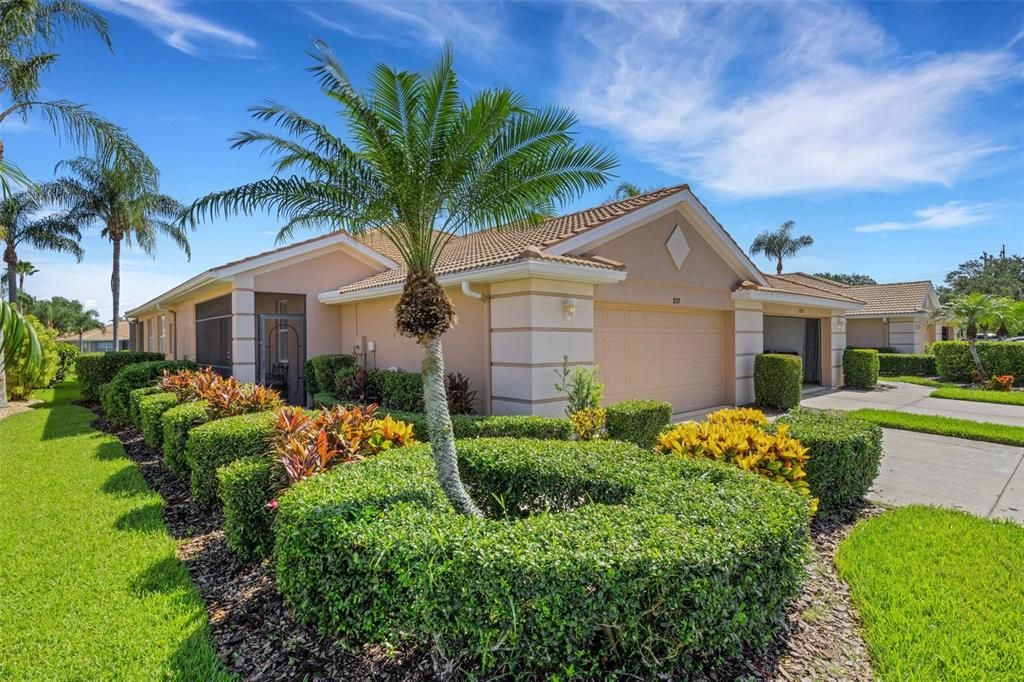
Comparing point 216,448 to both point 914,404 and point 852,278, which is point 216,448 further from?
point 852,278

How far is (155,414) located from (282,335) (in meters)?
7.56

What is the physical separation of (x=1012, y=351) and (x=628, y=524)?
25.7 m

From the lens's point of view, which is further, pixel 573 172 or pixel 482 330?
pixel 482 330

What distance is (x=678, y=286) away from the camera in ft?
41.1

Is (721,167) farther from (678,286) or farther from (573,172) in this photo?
(573,172)

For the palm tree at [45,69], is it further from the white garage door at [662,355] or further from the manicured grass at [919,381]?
the manicured grass at [919,381]

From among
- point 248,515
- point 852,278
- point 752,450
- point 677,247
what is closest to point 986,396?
point 677,247

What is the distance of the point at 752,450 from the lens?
218 inches

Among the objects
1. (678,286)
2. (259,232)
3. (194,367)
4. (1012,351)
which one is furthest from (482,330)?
(1012,351)

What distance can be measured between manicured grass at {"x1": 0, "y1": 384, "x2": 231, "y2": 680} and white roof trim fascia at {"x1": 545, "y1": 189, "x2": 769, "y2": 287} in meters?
7.44

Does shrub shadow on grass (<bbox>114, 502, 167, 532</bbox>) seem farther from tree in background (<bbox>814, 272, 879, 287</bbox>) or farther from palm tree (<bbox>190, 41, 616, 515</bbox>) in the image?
tree in background (<bbox>814, 272, 879, 287</bbox>)

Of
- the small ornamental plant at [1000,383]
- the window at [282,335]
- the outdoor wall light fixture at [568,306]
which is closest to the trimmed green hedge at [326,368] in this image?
the window at [282,335]

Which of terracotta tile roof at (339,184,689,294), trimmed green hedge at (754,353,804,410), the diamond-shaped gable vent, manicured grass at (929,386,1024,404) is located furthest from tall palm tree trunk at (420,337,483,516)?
manicured grass at (929,386,1024,404)

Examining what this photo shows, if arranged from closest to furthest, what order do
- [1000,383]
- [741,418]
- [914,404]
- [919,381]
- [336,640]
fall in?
1. [336,640]
2. [741,418]
3. [914,404]
4. [1000,383]
5. [919,381]
